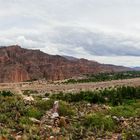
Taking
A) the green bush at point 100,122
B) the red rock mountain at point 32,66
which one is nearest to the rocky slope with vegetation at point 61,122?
the green bush at point 100,122

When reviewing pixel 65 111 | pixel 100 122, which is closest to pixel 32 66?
pixel 65 111

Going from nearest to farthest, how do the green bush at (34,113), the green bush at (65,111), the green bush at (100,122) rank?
the green bush at (100,122), the green bush at (34,113), the green bush at (65,111)

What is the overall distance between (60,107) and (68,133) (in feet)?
11.5

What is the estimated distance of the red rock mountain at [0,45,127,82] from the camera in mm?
123125

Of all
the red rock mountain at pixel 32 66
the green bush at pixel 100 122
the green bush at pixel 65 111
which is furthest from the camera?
the red rock mountain at pixel 32 66

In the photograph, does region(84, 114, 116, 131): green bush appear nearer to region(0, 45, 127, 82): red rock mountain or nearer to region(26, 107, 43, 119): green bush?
region(26, 107, 43, 119): green bush

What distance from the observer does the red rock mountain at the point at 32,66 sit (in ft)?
404

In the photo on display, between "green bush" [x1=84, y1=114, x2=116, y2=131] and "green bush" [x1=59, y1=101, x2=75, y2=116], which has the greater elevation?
"green bush" [x1=59, y1=101, x2=75, y2=116]

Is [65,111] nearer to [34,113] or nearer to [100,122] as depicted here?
[34,113]

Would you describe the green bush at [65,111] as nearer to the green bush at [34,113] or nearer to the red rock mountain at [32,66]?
the green bush at [34,113]

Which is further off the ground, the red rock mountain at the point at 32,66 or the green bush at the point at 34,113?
the red rock mountain at the point at 32,66

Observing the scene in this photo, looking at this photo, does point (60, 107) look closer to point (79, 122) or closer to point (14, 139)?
point (79, 122)

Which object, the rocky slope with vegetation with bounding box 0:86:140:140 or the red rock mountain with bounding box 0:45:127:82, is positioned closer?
the rocky slope with vegetation with bounding box 0:86:140:140

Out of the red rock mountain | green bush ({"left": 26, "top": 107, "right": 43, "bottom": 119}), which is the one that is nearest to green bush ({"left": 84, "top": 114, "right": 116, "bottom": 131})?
green bush ({"left": 26, "top": 107, "right": 43, "bottom": 119})
